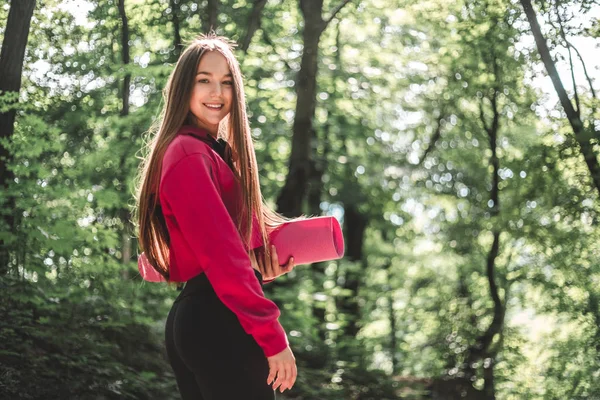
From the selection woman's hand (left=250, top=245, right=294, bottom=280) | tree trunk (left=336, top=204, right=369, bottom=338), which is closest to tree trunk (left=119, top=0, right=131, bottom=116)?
woman's hand (left=250, top=245, right=294, bottom=280)

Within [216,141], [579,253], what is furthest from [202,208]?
[579,253]

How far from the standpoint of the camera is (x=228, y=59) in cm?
195

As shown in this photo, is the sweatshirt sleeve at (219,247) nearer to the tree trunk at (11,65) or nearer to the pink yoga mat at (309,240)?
the pink yoga mat at (309,240)

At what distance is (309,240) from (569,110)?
122 inches

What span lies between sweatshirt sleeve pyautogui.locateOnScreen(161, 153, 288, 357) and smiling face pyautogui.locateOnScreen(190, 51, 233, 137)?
0.21 meters

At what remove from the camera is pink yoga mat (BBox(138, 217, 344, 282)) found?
76.5 inches

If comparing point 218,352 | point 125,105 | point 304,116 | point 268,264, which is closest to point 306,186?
point 304,116

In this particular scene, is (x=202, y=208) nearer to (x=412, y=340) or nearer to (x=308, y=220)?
(x=308, y=220)

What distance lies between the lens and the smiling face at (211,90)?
1.92 metres

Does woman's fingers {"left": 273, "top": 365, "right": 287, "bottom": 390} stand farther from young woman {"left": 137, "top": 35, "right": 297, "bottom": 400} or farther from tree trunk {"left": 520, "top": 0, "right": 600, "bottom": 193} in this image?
tree trunk {"left": 520, "top": 0, "right": 600, "bottom": 193}

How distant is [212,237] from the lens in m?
1.69

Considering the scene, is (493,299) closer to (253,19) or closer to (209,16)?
(253,19)

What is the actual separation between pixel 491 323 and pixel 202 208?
5182 mm

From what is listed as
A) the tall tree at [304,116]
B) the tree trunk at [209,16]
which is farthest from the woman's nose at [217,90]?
the tall tree at [304,116]
